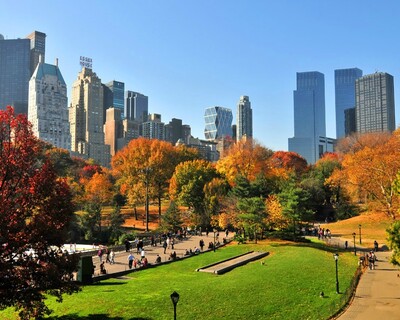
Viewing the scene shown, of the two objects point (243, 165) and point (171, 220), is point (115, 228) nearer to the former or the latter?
point (171, 220)

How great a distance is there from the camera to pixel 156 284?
3036 cm

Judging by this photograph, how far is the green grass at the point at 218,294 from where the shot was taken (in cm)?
2439

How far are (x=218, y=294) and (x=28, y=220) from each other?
43.1ft

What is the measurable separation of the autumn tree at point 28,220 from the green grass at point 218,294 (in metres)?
5.16

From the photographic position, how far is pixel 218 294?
2764 centimetres

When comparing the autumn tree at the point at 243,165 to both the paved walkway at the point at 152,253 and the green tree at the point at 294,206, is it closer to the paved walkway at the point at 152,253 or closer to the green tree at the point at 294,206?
the green tree at the point at 294,206

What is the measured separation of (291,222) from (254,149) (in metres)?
38.7

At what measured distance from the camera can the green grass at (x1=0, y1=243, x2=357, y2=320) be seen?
2439 cm

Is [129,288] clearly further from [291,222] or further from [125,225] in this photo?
[125,225]

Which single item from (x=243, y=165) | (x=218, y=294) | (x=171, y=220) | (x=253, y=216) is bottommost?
(x=218, y=294)

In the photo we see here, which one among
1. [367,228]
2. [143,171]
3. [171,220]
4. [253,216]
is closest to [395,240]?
[253,216]

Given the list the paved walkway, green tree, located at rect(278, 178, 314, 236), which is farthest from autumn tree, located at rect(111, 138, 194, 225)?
green tree, located at rect(278, 178, 314, 236)

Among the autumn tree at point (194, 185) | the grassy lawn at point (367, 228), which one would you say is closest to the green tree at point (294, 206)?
the grassy lawn at point (367, 228)

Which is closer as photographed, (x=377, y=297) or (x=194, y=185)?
(x=377, y=297)
